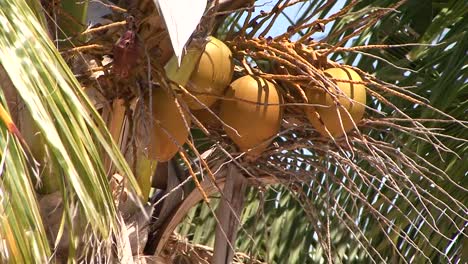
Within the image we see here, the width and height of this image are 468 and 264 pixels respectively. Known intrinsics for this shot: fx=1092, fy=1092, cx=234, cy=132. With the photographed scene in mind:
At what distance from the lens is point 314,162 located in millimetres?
2080

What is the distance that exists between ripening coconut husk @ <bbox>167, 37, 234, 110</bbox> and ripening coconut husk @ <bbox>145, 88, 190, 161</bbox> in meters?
0.05

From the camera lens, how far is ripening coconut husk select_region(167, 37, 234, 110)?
1.87m

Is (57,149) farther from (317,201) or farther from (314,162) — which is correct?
(317,201)

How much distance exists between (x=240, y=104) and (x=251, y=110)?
0.02m

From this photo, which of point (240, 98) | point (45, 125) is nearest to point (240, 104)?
point (240, 98)

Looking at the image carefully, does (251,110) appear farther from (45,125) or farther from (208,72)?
(45,125)

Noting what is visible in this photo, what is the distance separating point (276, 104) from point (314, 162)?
0.69 feet

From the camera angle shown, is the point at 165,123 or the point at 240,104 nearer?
the point at 165,123

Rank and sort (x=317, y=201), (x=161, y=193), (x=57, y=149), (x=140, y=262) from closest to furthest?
(x=57, y=149), (x=140, y=262), (x=161, y=193), (x=317, y=201)

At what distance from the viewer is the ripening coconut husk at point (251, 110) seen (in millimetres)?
1920

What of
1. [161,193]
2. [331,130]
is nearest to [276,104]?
[331,130]

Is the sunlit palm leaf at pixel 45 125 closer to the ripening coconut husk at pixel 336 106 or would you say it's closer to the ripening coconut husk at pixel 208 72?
the ripening coconut husk at pixel 208 72

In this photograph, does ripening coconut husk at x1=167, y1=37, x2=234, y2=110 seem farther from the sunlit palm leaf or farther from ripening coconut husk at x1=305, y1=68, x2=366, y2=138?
the sunlit palm leaf

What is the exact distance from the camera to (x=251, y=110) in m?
1.92
